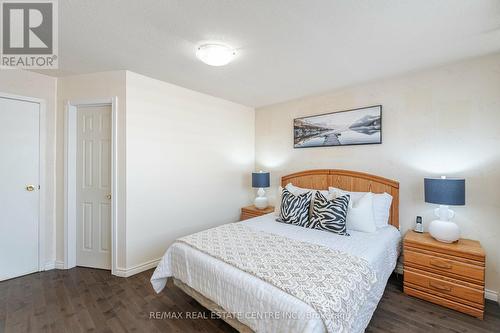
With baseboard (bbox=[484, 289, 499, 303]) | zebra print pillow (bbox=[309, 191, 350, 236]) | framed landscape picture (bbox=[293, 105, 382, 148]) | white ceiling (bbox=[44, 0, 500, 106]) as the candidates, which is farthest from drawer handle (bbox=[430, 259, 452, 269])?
white ceiling (bbox=[44, 0, 500, 106])

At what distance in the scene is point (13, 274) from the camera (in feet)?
8.18

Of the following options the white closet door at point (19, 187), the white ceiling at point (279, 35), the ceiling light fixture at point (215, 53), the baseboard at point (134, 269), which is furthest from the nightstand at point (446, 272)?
the white closet door at point (19, 187)

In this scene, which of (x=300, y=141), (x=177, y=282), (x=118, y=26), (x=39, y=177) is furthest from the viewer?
(x=300, y=141)

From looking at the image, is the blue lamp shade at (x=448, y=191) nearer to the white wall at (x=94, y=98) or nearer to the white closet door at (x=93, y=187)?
the white wall at (x=94, y=98)

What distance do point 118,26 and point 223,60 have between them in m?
0.84

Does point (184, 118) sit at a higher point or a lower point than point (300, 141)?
higher

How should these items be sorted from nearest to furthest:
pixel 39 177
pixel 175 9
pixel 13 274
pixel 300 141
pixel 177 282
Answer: pixel 175 9 < pixel 177 282 < pixel 13 274 < pixel 39 177 < pixel 300 141

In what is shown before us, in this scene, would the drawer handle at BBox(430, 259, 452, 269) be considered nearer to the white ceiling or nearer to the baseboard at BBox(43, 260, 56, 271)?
the white ceiling

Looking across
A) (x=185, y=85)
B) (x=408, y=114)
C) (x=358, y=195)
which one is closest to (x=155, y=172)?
(x=185, y=85)

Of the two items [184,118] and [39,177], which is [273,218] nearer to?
[184,118]

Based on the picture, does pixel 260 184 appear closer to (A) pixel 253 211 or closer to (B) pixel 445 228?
(A) pixel 253 211

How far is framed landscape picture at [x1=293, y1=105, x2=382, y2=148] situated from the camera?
2838mm

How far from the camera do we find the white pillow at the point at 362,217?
2.37 meters

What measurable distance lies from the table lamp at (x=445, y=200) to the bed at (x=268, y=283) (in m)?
0.40
